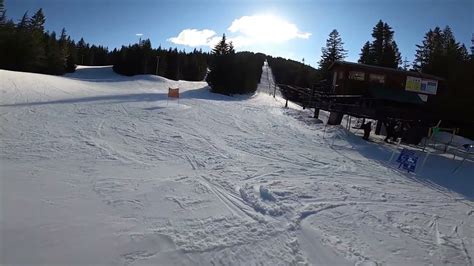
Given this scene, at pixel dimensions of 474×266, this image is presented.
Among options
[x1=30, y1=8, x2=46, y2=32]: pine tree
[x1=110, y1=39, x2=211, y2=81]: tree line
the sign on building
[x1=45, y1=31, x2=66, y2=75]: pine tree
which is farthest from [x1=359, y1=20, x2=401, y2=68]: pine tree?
[x1=30, y1=8, x2=46, y2=32]: pine tree

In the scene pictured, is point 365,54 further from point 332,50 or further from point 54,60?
point 54,60

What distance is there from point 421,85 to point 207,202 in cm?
2619

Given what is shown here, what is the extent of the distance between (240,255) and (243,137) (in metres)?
13.4

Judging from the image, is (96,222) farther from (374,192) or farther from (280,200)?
(374,192)

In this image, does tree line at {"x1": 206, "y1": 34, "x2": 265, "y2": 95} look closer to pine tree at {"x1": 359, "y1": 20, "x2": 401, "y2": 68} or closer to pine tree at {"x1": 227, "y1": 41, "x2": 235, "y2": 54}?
pine tree at {"x1": 227, "y1": 41, "x2": 235, "y2": 54}

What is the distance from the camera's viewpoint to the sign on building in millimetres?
28297

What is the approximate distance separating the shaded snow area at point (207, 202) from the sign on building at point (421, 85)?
479 inches

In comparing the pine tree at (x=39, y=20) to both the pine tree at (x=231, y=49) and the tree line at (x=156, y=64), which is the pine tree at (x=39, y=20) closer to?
the tree line at (x=156, y=64)

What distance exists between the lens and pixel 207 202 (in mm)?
8320

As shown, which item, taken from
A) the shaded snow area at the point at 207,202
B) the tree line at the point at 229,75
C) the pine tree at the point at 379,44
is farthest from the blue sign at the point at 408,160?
the pine tree at the point at 379,44

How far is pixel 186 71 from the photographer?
8544cm

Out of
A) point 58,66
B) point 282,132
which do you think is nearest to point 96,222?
point 282,132

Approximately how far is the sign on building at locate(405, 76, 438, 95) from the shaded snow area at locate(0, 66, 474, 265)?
39.9 ft

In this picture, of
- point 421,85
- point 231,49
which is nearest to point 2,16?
point 231,49
